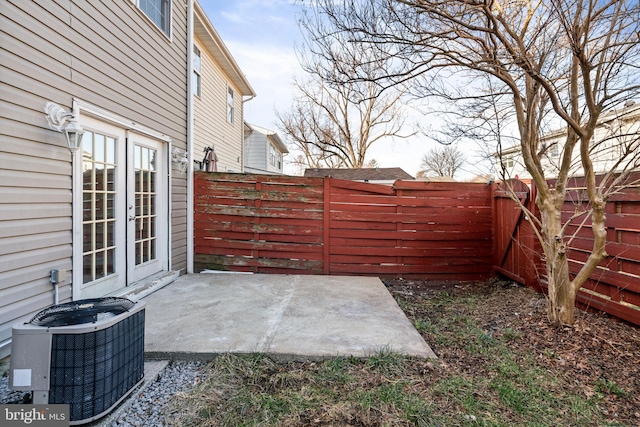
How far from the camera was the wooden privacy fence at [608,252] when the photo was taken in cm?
319

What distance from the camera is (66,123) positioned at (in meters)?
2.86

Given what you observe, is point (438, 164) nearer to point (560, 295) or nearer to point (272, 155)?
point (272, 155)

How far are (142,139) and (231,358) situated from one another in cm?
309

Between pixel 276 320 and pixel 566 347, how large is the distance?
8.27ft

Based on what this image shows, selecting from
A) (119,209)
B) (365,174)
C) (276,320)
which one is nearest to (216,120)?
(119,209)

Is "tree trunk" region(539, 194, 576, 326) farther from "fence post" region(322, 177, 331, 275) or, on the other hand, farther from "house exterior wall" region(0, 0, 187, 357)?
"house exterior wall" region(0, 0, 187, 357)

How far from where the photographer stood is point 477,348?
2930 mm

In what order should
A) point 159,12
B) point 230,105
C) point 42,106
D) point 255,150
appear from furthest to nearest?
point 255,150 → point 230,105 → point 159,12 → point 42,106

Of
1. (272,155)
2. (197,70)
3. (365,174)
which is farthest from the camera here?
→ (272,155)

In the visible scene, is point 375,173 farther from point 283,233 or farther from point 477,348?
point 477,348

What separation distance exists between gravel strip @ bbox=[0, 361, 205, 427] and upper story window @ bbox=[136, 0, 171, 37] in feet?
13.8

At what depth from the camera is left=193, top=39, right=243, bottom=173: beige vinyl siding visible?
8.08 metres

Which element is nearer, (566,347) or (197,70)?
(566,347)

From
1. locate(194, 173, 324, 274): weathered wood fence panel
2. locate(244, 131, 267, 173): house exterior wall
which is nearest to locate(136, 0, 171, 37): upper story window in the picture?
locate(194, 173, 324, 274): weathered wood fence panel
